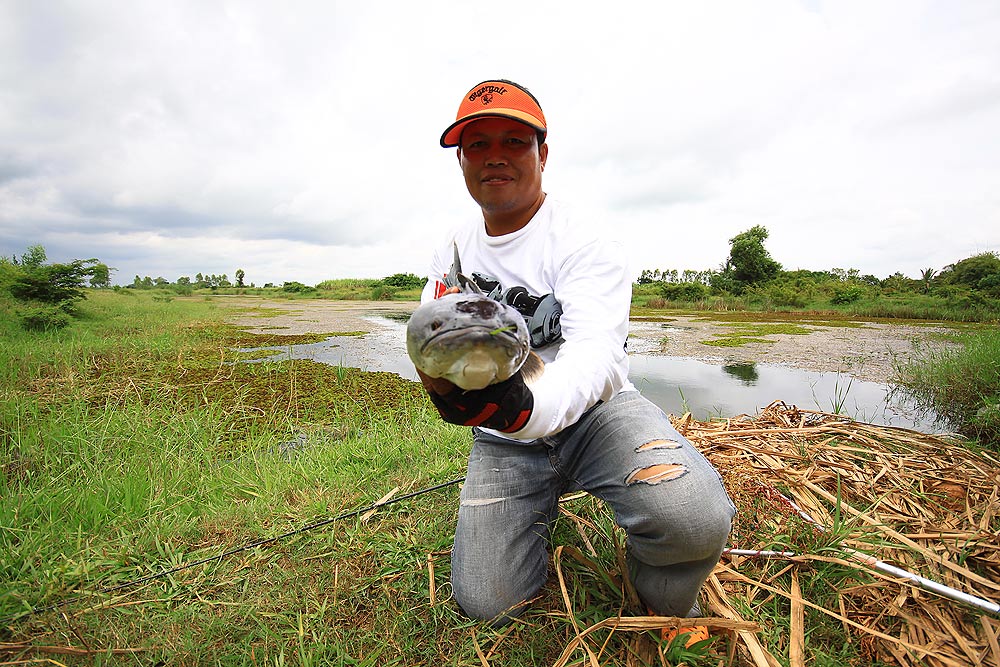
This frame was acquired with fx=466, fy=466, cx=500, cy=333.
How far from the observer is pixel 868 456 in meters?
3.21

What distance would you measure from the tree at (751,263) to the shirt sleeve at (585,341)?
33.8 meters

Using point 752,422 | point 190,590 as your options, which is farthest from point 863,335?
point 190,590

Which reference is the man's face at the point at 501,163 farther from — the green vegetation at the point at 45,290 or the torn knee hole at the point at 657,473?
the green vegetation at the point at 45,290

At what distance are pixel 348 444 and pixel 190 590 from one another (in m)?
1.67

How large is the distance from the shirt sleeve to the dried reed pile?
1173 millimetres

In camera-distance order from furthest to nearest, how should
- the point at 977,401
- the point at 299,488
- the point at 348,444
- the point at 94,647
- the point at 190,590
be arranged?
the point at 977,401 → the point at 348,444 → the point at 299,488 → the point at 190,590 → the point at 94,647

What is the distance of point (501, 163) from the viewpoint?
222cm

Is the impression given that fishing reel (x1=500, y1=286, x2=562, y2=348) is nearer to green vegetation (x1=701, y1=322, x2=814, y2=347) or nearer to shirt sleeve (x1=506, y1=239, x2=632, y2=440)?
shirt sleeve (x1=506, y1=239, x2=632, y2=440)

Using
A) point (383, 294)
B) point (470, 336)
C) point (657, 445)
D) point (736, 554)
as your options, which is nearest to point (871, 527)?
point (736, 554)

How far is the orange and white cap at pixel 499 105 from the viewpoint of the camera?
208 cm

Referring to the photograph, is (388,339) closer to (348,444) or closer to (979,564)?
(348,444)

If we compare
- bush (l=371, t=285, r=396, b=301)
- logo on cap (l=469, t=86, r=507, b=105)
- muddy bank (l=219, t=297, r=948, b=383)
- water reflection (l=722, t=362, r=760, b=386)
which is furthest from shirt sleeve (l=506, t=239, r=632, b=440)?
bush (l=371, t=285, r=396, b=301)

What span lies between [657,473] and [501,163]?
61.0 inches

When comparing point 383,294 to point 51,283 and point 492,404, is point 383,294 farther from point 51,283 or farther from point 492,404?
point 492,404
